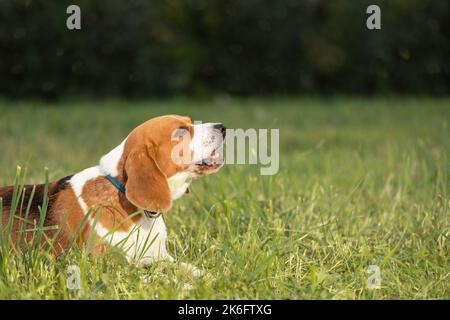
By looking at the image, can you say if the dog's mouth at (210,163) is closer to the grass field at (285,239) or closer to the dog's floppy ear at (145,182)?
the dog's floppy ear at (145,182)

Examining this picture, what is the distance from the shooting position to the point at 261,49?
17.5 meters

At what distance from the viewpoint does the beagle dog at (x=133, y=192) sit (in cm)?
396

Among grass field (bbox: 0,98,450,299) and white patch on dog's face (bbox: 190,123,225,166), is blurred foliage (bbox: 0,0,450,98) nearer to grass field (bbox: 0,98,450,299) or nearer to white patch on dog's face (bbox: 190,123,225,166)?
grass field (bbox: 0,98,450,299)

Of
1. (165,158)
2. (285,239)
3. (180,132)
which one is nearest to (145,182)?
(165,158)

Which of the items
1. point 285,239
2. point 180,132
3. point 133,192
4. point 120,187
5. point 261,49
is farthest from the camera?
point 261,49

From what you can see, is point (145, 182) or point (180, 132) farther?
point (180, 132)

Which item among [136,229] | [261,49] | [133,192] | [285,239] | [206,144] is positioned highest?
[261,49]

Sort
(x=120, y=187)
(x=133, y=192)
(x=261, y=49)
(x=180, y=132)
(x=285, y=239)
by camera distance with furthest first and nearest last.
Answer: (x=261, y=49) → (x=285, y=239) → (x=180, y=132) → (x=120, y=187) → (x=133, y=192)

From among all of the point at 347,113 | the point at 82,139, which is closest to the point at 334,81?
the point at 347,113

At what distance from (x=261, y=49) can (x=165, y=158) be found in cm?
1364

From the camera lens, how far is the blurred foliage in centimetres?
1694

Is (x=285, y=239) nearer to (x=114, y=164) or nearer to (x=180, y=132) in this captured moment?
(x=180, y=132)

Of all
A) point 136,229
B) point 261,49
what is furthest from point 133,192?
point 261,49

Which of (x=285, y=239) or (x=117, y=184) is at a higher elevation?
(x=117, y=184)
